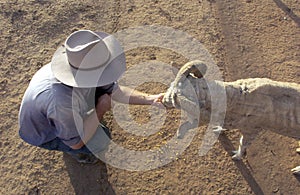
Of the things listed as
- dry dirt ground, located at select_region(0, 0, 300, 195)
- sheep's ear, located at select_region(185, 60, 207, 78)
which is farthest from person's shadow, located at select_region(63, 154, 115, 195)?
sheep's ear, located at select_region(185, 60, 207, 78)

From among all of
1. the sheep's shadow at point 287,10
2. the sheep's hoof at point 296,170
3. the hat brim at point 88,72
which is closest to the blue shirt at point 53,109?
the hat brim at point 88,72

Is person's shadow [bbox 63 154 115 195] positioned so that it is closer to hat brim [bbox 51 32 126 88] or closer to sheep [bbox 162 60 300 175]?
sheep [bbox 162 60 300 175]

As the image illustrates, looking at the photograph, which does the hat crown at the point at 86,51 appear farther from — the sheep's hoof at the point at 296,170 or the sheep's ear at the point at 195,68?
the sheep's hoof at the point at 296,170

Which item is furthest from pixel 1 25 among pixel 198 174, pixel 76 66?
pixel 198 174

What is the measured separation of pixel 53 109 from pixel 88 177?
58.4 inches

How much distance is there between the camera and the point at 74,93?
4.16 meters

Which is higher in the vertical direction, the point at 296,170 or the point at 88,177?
the point at 296,170

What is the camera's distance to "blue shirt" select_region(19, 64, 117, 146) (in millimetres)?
4098

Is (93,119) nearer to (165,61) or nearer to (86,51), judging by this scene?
(86,51)

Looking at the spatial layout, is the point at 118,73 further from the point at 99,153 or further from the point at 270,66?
the point at 270,66

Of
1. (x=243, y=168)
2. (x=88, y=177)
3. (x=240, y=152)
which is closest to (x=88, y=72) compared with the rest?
(x=88, y=177)

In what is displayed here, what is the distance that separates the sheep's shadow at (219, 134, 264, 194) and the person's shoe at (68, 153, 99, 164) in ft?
5.84

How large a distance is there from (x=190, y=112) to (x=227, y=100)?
48 cm

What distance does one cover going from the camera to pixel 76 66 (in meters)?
4.07
